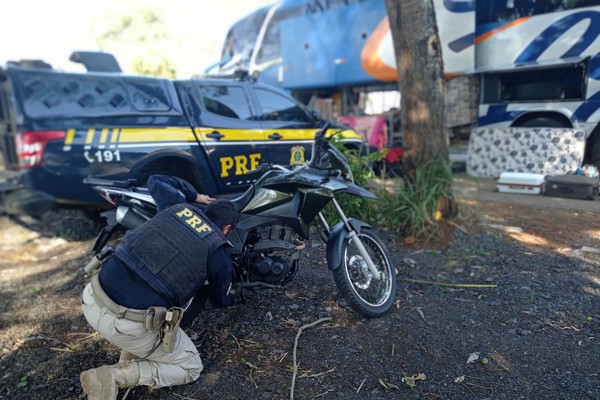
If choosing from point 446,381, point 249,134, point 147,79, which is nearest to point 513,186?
point 249,134

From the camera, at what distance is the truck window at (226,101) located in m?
5.62

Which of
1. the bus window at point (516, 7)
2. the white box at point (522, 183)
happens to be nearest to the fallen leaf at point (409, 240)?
the white box at point (522, 183)

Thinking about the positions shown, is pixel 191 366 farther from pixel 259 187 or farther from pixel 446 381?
pixel 446 381

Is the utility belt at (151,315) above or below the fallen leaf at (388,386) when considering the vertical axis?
above

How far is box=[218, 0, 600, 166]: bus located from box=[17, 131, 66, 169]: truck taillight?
21.9 feet

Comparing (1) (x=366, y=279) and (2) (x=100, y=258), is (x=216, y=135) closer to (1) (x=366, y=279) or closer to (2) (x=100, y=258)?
(1) (x=366, y=279)

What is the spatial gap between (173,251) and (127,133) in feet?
10.1

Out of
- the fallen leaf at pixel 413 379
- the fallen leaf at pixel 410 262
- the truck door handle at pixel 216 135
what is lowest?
the fallen leaf at pixel 413 379

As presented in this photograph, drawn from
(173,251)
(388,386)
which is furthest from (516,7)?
(173,251)

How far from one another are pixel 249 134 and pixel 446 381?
13.5ft

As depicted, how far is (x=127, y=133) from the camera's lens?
188 inches

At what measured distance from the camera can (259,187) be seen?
10.0 ft

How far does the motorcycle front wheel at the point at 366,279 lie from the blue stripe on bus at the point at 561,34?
6.20 metres

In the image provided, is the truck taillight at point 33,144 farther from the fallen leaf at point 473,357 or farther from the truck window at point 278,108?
the fallen leaf at point 473,357
